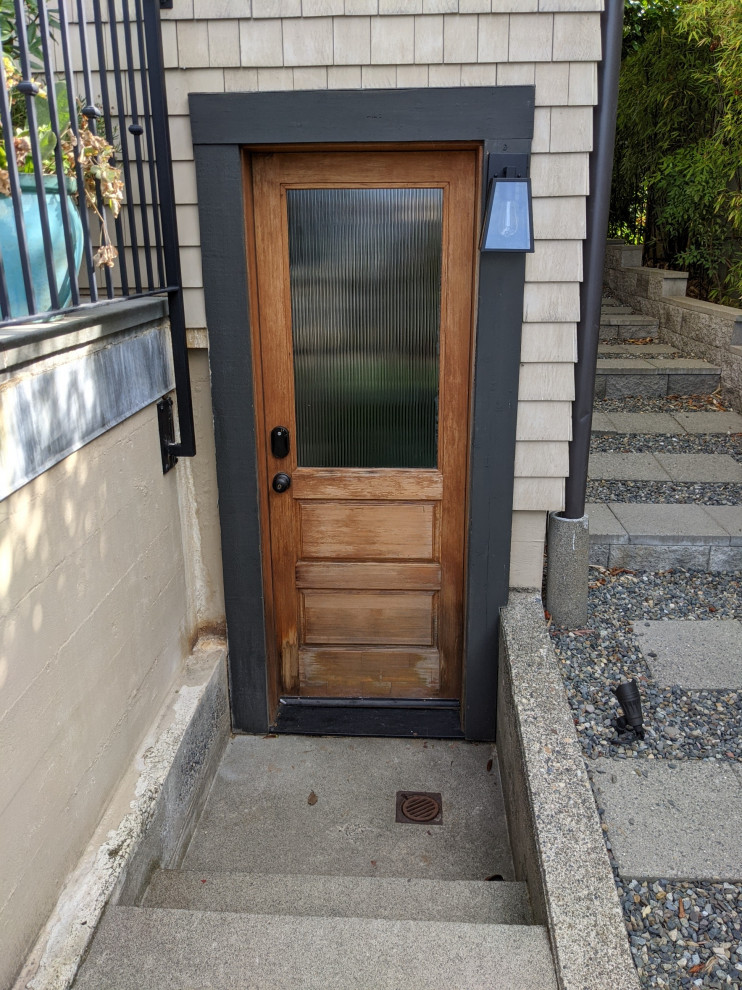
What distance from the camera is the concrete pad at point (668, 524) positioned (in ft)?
13.6

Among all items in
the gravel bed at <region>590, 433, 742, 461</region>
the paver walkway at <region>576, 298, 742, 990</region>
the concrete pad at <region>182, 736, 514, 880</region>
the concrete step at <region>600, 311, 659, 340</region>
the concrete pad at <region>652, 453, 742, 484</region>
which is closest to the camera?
the paver walkway at <region>576, 298, 742, 990</region>

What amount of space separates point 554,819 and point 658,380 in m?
5.23

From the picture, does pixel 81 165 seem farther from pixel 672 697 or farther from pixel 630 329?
pixel 630 329

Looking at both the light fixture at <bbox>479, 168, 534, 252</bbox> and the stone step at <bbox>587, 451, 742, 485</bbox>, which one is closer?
the light fixture at <bbox>479, 168, 534, 252</bbox>

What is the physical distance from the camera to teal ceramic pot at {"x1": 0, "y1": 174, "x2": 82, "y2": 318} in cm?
205

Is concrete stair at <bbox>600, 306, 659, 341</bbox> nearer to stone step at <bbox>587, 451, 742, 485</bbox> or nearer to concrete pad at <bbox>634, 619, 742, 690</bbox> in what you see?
stone step at <bbox>587, 451, 742, 485</bbox>

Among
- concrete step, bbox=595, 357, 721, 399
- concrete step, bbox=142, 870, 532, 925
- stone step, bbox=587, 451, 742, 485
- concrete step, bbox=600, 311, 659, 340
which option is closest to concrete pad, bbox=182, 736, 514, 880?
concrete step, bbox=142, 870, 532, 925

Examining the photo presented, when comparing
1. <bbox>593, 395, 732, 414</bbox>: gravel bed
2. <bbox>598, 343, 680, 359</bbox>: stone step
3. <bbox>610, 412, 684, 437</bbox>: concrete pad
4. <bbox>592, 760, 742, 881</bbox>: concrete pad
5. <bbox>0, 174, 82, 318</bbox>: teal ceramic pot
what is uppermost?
<bbox>0, 174, 82, 318</bbox>: teal ceramic pot

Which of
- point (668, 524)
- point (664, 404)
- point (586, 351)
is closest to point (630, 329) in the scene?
point (664, 404)

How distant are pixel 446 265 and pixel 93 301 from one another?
58.8 inches

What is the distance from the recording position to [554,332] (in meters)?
3.14

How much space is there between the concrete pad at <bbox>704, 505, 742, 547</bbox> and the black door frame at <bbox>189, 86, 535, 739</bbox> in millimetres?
1460

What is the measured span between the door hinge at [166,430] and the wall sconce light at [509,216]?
4.41 feet

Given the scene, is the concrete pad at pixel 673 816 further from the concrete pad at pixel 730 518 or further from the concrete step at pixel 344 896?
the concrete pad at pixel 730 518
